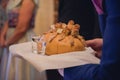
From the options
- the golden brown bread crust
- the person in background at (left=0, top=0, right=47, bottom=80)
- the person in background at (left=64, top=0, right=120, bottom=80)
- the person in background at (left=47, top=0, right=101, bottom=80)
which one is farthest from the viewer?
the person in background at (left=0, top=0, right=47, bottom=80)

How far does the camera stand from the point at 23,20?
168 cm

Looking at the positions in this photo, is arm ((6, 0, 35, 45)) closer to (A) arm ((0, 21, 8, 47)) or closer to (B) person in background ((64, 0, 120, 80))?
(A) arm ((0, 21, 8, 47))

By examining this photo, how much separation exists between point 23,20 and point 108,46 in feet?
3.83

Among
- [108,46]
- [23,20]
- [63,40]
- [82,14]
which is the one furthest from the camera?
Answer: [23,20]

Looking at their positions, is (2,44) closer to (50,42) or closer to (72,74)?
(50,42)

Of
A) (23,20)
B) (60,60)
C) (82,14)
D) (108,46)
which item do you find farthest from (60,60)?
(23,20)

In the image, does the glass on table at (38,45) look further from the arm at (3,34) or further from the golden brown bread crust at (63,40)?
the arm at (3,34)

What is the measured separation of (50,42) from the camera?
0.81 metres

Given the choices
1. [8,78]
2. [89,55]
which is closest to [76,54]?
[89,55]

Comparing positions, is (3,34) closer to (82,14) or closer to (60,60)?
(82,14)

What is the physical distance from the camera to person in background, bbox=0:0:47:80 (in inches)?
64.8

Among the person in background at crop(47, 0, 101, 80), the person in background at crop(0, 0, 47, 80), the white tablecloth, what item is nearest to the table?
the white tablecloth

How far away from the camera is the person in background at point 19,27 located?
1646 millimetres

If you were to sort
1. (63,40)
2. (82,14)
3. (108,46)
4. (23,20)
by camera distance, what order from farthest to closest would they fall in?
(23,20) → (82,14) → (63,40) → (108,46)
